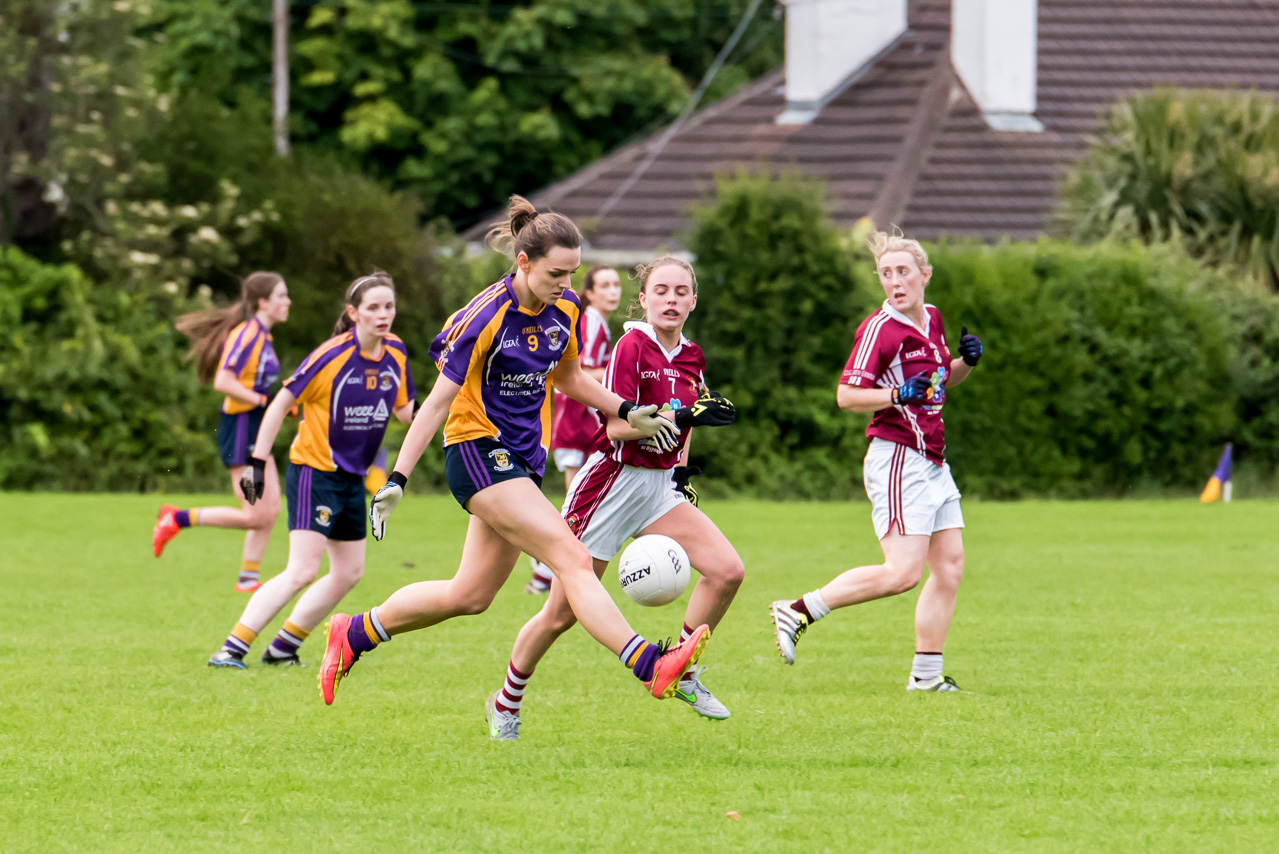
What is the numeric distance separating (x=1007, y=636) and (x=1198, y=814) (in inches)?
171

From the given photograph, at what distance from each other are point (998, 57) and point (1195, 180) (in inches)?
297

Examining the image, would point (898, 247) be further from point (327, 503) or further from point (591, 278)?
point (591, 278)

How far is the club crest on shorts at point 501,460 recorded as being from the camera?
6453 millimetres

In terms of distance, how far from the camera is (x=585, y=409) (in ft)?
40.9

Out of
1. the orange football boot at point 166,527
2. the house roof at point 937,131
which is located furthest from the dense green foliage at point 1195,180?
the orange football boot at point 166,527

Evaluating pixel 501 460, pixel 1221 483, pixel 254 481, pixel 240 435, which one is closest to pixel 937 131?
pixel 1221 483

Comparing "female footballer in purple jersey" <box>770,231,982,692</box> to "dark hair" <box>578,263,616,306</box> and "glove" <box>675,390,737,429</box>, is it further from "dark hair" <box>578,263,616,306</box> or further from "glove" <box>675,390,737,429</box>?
"dark hair" <box>578,263,616,306</box>

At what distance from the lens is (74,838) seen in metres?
5.30

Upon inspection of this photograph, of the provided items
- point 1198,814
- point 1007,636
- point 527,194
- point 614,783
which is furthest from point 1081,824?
point 527,194

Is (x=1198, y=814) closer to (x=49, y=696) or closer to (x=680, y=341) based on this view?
(x=680, y=341)

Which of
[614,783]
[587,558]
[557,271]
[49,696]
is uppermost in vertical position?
[557,271]

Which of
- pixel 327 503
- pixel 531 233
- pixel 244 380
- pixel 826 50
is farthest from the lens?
pixel 826 50

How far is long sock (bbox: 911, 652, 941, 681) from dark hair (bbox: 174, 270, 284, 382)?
5.42 m

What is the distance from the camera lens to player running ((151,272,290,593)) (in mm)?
11633
